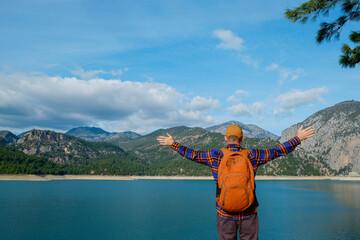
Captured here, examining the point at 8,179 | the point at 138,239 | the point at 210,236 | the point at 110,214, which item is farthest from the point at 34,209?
the point at 8,179

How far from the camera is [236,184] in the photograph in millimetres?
3713

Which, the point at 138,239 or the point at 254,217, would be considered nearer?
the point at 254,217

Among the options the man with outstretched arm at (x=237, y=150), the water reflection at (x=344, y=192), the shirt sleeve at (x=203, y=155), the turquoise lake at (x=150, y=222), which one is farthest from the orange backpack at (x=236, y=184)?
the water reflection at (x=344, y=192)

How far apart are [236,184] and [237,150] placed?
1.97ft

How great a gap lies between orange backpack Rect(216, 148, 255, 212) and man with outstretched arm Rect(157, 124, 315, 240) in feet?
0.60

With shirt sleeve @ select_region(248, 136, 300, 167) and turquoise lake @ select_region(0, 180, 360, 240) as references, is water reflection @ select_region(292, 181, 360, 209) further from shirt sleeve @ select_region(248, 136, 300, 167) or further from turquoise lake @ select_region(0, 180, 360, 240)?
shirt sleeve @ select_region(248, 136, 300, 167)

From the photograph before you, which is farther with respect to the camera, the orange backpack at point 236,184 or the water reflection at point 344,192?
the water reflection at point 344,192

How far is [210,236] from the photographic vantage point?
34344mm

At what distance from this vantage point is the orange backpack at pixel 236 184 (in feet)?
12.3

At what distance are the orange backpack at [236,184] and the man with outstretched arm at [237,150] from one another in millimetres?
184

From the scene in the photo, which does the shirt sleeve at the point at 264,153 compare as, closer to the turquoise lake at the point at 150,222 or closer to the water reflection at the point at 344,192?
the turquoise lake at the point at 150,222

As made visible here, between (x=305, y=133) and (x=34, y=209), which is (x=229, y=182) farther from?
(x=34, y=209)

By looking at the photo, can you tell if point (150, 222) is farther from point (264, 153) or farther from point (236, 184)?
point (236, 184)

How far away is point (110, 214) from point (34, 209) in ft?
47.0
